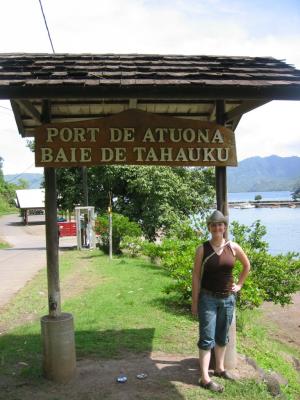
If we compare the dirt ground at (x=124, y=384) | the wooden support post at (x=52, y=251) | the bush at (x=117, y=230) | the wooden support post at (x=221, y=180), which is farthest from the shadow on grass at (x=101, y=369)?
the bush at (x=117, y=230)

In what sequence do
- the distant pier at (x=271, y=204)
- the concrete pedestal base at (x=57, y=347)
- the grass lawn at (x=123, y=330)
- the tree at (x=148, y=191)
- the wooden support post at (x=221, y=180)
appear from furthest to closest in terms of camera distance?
the distant pier at (x=271, y=204)
the tree at (x=148, y=191)
the grass lawn at (x=123, y=330)
the wooden support post at (x=221, y=180)
the concrete pedestal base at (x=57, y=347)

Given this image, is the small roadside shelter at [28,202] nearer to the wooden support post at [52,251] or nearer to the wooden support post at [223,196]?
the wooden support post at [52,251]

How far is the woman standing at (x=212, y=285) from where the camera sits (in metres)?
5.21

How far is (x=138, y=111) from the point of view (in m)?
5.43

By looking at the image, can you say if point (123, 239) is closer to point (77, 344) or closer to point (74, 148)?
point (77, 344)

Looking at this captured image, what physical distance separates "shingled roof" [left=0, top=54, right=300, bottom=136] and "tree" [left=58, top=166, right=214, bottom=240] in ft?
51.1

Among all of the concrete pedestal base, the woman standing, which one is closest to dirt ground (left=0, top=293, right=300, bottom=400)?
the concrete pedestal base

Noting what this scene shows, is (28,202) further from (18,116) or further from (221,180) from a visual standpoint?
(221,180)

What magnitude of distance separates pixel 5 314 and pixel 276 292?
514cm

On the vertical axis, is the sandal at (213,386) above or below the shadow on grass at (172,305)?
above

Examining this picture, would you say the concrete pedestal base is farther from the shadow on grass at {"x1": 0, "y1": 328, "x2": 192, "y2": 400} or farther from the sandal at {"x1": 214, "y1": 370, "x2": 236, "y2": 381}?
the sandal at {"x1": 214, "y1": 370, "x2": 236, "y2": 381}

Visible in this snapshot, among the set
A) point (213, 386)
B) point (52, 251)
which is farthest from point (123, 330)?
point (213, 386)

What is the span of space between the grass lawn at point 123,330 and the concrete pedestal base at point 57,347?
0.26 m

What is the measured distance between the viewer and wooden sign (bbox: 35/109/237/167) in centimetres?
538
